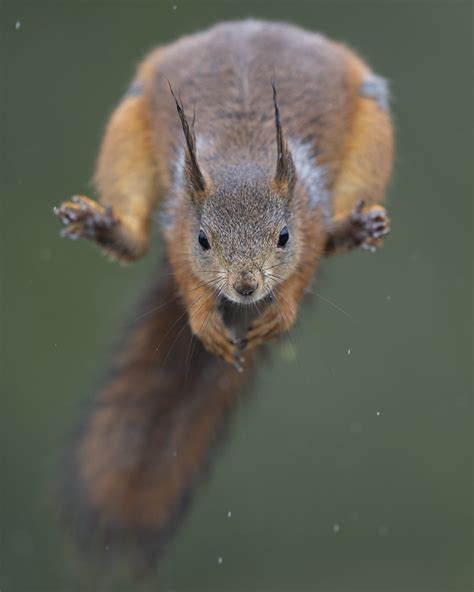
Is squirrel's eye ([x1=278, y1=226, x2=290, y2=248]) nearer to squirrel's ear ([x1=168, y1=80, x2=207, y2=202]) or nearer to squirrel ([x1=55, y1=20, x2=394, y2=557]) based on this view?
squirrel ([x1=55, y1=20, x2=394, y2=557])

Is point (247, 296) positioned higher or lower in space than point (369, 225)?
higher

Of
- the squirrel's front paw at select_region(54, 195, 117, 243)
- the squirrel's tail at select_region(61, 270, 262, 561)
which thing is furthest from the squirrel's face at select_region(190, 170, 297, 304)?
the squirrel's tail at select_region(61, 270, 262, 561)

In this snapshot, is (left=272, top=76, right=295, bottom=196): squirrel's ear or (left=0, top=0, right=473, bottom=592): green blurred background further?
(left=0, top=0, right=473, bottom=592): green blurred background

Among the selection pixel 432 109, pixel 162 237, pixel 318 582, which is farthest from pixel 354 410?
pixel 162 237

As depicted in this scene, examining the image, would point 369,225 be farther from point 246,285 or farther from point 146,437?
point 146,437

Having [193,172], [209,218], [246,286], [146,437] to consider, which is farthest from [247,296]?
[146,437]

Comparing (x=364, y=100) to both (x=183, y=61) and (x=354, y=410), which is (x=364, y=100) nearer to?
(x=183, y=61)
